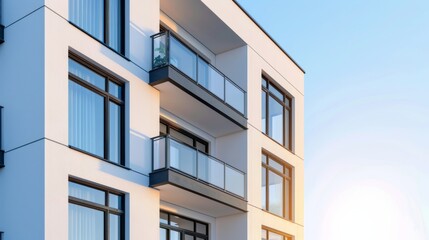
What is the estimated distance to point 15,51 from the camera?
12.4 metres

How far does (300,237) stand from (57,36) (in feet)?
41.1

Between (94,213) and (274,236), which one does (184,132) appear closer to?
(274,236)

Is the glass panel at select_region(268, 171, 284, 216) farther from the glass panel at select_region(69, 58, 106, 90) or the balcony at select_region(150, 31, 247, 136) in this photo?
the glass panel at select_region(69, 58, 106, 90)

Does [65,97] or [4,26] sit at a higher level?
[4,26]

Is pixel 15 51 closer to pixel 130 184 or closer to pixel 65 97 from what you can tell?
pixel 65 97

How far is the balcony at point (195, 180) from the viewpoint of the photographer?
14.4 metres

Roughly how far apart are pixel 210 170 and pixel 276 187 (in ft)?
16.5

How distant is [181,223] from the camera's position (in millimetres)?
17016

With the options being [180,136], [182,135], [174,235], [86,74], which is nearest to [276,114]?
[182,135]

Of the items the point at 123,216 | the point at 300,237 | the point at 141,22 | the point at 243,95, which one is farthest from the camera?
the point at 300,237

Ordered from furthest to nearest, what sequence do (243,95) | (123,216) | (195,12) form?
(243,95) → (195,12) → (123,216)

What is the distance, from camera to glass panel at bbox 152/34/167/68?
15.0 metres

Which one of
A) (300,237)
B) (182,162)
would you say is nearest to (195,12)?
(182,162)

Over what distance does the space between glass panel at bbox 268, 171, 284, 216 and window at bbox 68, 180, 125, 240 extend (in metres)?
7.68
